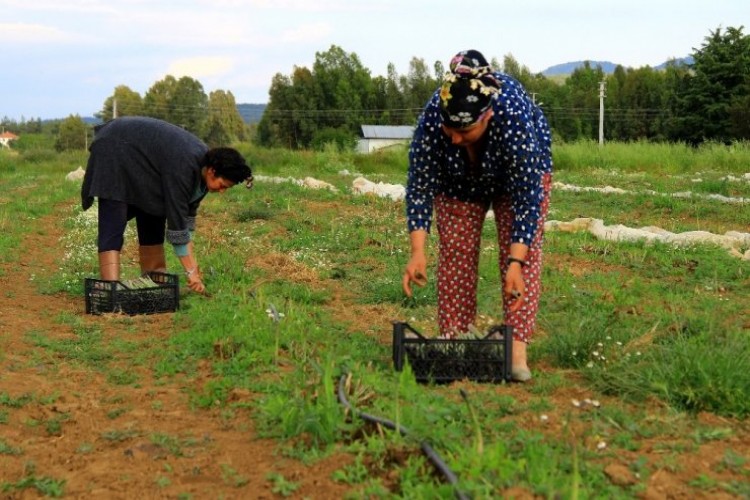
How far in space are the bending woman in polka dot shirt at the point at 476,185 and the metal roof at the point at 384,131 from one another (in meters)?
60.5

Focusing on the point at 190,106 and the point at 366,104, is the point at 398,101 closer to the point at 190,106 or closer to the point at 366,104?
the point at 366,104

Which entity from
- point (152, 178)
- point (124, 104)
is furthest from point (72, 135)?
point (152, 178)

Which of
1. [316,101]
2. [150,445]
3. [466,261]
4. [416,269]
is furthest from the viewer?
[316,101]

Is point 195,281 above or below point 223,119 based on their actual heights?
below

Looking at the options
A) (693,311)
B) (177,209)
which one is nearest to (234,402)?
(177,209)

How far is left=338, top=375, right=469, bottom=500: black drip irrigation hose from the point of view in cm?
255

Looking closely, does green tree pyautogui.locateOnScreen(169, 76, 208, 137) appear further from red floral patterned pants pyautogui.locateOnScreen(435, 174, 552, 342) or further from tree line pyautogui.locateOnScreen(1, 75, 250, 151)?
red floral patterned pants pyautogui.locateOnScreen(435, 174, 552, 342)

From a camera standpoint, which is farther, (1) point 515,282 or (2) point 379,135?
(2) point 379,135

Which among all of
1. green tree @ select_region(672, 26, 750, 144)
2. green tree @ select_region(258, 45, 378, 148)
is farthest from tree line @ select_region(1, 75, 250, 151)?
→ green tree @ select_region(672, 26, 750, 144)

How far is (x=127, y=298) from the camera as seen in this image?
588 cm

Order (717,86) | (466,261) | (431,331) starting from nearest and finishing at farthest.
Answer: (466,261) < (431,331) < (717,86)

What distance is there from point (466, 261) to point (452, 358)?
1.83ft

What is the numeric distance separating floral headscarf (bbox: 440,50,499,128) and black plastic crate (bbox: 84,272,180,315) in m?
2.89

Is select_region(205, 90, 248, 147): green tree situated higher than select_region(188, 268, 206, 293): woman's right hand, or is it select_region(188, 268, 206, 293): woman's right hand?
select_region(205, 90, 248, 147): green tree
